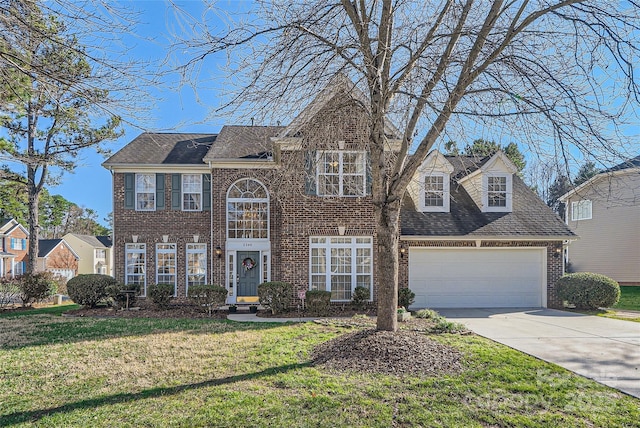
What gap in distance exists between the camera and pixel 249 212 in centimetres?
1440

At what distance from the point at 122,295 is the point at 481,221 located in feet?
42.0

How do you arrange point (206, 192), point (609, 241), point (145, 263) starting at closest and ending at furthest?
point (145, 263)
point (206, 192)
point (609, 241)

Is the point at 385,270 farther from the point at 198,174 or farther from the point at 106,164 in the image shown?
the point at 106,164

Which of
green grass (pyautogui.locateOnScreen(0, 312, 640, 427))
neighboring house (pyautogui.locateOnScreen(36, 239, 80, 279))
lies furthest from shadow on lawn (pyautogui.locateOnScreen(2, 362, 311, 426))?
neighboring house (pyautogui.locateOnScreen(36, 239, 80, 279))

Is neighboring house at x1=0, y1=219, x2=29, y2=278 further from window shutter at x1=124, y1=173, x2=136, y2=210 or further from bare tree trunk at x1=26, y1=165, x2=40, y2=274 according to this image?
window shutter at x1=124, y1=173, x2=136, y2=210

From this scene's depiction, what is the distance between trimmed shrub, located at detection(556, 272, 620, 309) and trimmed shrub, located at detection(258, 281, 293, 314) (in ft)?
31.0

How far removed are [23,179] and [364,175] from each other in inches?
579

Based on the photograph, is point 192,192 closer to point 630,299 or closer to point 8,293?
point 8,293

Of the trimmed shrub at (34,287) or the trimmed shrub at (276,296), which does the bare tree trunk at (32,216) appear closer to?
the trimmed shrub at (34,287)

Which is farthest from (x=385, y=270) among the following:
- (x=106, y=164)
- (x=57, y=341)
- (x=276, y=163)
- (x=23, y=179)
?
(x=23, y=179)

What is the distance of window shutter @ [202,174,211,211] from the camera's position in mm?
14820

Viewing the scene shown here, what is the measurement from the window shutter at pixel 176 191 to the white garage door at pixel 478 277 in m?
8.86

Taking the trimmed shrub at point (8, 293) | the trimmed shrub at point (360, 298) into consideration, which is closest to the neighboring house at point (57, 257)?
the trimmed shrub at point (8, 293)

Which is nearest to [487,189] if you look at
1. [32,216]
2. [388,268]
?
[388,268]
